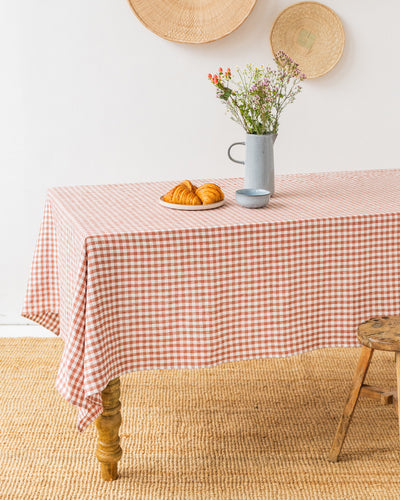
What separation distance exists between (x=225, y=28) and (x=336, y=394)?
1.74 m

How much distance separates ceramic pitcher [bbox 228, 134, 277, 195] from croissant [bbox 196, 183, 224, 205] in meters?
0.16

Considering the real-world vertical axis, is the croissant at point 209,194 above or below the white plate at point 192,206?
above

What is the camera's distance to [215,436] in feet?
8.50

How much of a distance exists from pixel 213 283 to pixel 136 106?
5.56 ft

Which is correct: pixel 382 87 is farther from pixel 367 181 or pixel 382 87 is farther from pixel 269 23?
pixel 367 181

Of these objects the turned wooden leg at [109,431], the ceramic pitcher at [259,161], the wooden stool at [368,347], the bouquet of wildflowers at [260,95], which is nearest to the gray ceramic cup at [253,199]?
the ceramic pitcher at [259,161]

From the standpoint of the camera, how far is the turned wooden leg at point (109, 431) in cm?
220

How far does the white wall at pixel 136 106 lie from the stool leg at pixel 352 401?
1653 millimetres

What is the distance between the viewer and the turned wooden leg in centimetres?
220

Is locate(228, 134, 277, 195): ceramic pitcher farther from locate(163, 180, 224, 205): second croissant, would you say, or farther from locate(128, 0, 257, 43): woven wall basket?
locate(128, 0, 257, 43): woven wall basket

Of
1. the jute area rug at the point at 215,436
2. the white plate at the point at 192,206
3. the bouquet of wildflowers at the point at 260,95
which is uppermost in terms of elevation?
the bouquet of wildflowers at the point at 260,95

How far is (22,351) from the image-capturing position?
338 centimetres

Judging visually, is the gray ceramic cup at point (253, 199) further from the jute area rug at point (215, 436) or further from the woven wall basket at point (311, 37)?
the woven wall basket at point (311, 37)

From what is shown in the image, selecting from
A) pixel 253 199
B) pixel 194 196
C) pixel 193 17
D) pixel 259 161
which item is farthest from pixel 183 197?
pixel 193 17
